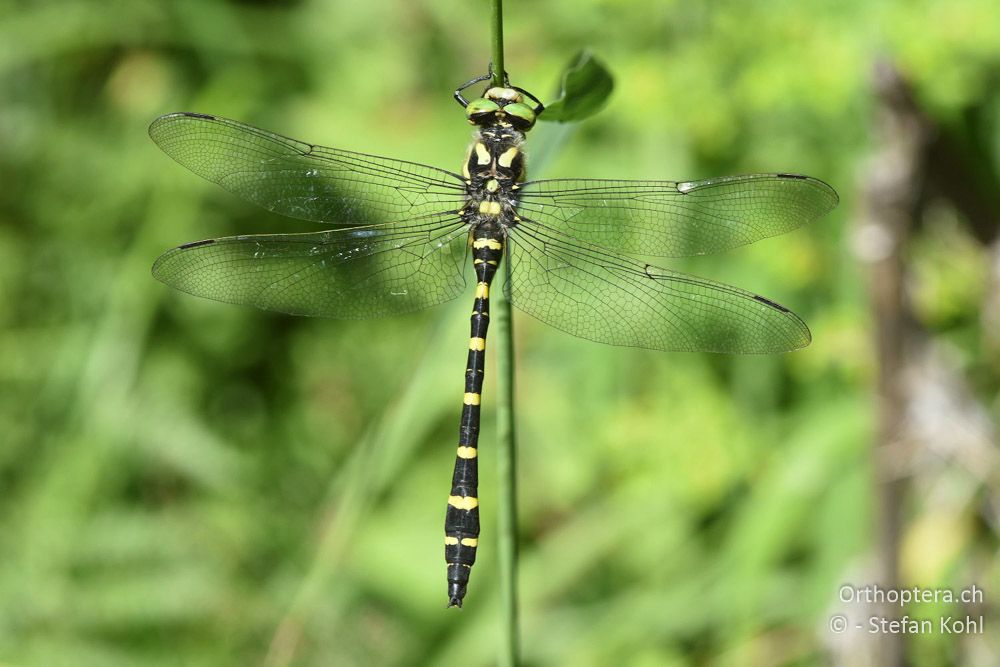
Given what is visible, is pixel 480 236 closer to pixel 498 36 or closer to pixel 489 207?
pixel 489 207

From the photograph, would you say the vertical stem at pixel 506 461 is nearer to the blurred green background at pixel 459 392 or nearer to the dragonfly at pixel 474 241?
the dragonfly at pixel 474 241

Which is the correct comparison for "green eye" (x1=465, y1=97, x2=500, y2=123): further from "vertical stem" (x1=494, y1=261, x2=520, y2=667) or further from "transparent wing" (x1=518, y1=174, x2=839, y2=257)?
"vertical stem" (x1=494, y1=261, x2=520, y2=667)

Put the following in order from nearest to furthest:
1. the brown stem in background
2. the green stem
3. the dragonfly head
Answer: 1. the green stem
2. the dragonfly head
3. the brown stem in background

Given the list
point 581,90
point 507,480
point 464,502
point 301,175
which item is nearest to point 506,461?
point 507,480

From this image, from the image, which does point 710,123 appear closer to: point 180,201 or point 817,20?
point 817,20

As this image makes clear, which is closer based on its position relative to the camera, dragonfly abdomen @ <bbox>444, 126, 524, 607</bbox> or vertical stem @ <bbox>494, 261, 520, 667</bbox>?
vertical stem @ <bbox>494, 261, 520, 667</bbox>

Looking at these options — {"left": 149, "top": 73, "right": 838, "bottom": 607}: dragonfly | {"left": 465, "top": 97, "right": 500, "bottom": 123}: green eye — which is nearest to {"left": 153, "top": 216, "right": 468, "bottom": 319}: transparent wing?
{"left": 149, "top": 73, "right": 838, "bottom": 607}: dragonfly
